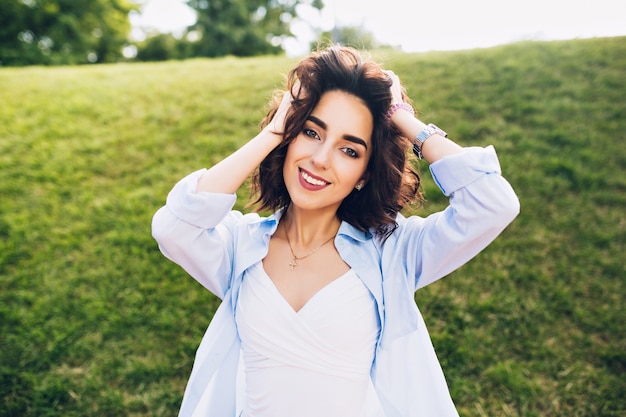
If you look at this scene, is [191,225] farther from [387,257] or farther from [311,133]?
[387,257]

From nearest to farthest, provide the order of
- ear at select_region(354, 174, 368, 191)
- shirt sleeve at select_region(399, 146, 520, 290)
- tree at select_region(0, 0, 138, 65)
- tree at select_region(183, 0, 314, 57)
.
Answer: shirt sleeve at select_region(399, 146, 520, 290), ear at select_region(354, 174, 368, 191), tree at select_region(0, 0, 138, 65), tree at select_region(183, 0, 314, 57)

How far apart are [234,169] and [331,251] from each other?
606 mm

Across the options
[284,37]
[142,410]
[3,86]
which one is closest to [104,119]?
[3,86]

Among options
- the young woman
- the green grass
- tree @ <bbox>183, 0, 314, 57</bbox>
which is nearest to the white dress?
the young woman

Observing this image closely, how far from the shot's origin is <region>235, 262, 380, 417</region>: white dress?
1.58 meters

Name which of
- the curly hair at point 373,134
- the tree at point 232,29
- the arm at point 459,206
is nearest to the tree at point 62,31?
the tree at point 232,29

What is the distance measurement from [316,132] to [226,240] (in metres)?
0.65

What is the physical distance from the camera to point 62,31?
56.6 feet

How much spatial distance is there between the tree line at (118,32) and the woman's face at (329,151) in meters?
10.3

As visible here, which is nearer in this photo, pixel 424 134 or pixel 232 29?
pixel 424 134

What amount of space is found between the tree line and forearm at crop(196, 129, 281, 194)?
10380 mm

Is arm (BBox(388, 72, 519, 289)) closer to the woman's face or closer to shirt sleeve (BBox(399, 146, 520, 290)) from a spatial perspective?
shirt sleeve (BBox(399, 146, 520, 290))

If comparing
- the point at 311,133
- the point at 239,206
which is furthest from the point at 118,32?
the point at 311,133

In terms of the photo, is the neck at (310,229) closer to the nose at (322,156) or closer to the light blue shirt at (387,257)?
the light blue shirt at (387,257)
